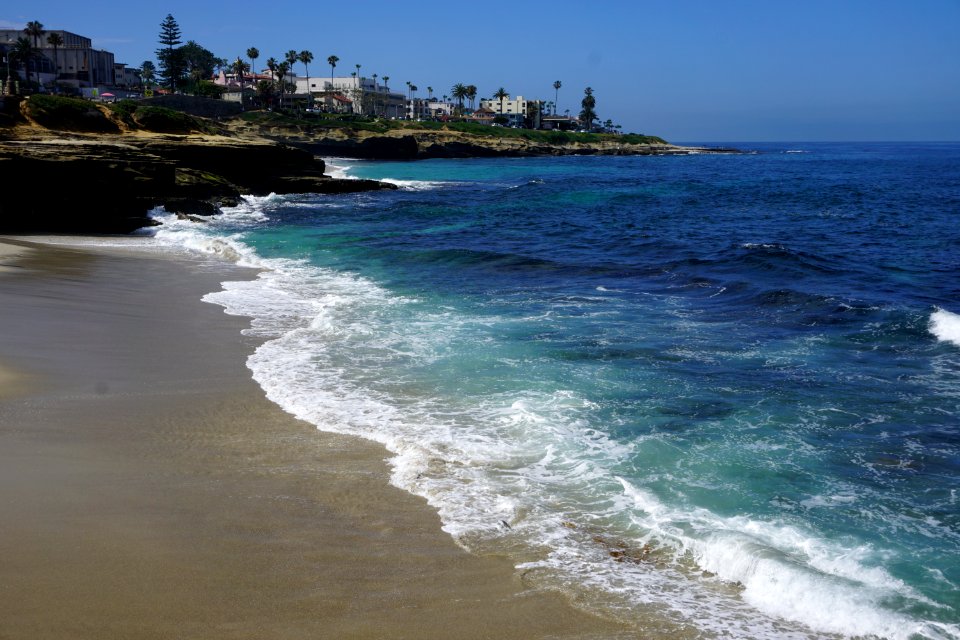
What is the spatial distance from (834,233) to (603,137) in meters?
126

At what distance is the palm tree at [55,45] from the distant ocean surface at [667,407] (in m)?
87.0

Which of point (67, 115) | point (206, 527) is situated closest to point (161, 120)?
point (67, 115)

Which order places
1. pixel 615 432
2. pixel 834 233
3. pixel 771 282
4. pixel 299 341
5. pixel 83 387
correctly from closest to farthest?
pixel 615 432
pixel 83 387
pixel 299 341
pixel 771 282
pixel 834 233

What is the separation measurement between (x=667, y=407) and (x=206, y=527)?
5.91 m

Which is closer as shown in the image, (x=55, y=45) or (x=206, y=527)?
(x=206, y=527)

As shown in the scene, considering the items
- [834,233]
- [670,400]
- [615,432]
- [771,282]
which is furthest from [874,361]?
[834,233]

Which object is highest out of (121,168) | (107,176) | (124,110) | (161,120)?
(124,110)

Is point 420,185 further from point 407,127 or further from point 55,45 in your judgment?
point 407,127

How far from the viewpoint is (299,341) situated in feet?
43.6

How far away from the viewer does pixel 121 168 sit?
99.9 ft

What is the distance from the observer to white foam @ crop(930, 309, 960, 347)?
13.6m

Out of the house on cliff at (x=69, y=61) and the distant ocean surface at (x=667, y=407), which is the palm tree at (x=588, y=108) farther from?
the distant ocean surface at (x=667, y=407)

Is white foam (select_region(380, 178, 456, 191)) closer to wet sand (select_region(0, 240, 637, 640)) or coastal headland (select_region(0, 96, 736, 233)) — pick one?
coastal headland (select_region(0, 96, 736, 233))

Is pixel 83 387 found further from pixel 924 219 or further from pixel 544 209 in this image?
pixel 924 219
